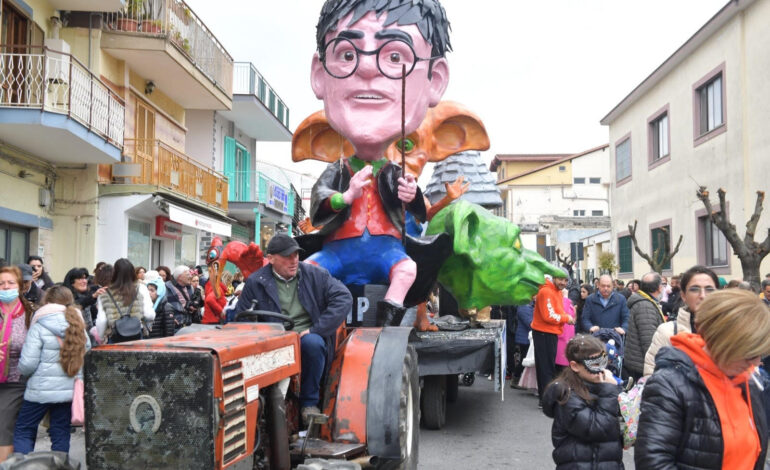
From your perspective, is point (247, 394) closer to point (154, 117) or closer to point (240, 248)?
point (240, 248)

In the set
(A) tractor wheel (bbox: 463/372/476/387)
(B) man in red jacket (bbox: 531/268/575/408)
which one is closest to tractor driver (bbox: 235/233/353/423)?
(B) man in red jacket (bbox: 531/268/575/408)

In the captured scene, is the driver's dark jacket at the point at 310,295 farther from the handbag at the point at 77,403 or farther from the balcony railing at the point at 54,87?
the balcony railing at the point at 54,87

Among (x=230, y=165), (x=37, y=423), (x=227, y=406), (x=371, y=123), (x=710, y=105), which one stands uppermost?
(x=710, y=105)

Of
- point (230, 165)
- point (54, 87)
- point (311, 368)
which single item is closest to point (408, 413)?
point (311, 368)

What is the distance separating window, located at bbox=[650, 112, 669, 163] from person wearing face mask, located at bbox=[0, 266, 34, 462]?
1918cm

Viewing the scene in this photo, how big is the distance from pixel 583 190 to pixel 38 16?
128ft

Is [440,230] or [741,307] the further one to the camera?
[440,230]

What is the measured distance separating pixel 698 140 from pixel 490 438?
13.8 metres

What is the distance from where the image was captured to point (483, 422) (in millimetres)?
8430

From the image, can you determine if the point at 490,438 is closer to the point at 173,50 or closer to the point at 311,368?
the point at 311,368

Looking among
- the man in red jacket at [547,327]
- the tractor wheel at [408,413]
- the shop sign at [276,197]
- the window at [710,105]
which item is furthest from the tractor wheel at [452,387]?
the shop sign at [276,197]

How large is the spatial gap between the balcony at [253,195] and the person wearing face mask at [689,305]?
1794 centimetres

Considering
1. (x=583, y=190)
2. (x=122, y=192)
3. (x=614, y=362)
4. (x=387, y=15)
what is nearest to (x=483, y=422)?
(x=614, y=362)

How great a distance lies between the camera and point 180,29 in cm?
1628
